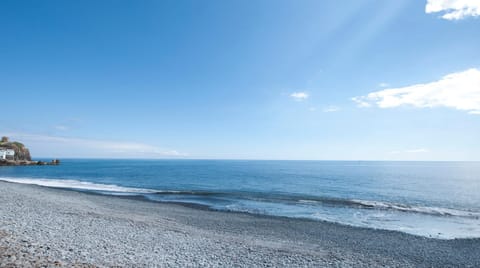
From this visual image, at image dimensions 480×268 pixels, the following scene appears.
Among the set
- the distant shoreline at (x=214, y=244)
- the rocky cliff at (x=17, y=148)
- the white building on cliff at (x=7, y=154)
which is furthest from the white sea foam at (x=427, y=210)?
the rocky cliff at (x=17, y=148)

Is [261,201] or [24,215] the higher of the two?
[24,215]

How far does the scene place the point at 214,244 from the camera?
10898mm

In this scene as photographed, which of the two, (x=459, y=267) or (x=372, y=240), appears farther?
(x=372, y=240)

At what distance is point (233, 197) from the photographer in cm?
2995

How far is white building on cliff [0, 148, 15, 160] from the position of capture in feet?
295

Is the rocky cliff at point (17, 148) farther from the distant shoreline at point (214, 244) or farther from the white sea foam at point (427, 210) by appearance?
the white sea foam at point (427, 210)

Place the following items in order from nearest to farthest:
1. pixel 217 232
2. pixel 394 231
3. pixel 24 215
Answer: pixel 24 215, pixel 217 232, pixel 394 231

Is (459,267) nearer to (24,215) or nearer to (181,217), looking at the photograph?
(181,217)

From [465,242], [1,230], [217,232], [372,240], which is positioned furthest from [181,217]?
[465,242]

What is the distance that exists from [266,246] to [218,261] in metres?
3.27

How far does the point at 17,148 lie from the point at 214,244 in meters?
133

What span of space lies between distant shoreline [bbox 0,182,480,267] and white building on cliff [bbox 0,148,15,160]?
355 ft

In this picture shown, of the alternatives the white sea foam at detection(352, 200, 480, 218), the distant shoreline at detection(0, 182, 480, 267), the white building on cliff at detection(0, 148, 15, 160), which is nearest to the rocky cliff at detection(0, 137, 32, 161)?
the white building on cliff at detection(0, 148, 15, 160)

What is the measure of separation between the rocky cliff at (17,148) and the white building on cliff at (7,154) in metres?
4.34
